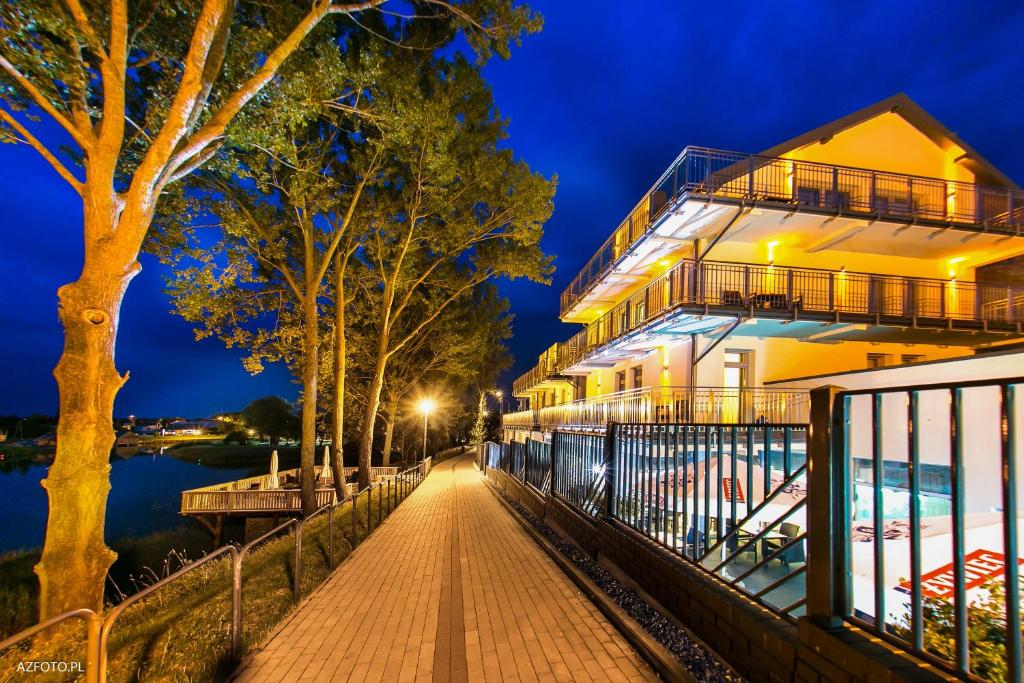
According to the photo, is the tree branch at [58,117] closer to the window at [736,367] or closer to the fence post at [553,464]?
the fence post at [553,464]

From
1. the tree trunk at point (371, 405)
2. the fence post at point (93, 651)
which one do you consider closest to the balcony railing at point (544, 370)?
the tree trunk at point (371, 405)

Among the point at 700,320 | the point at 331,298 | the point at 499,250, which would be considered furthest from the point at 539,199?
the point at 331,298

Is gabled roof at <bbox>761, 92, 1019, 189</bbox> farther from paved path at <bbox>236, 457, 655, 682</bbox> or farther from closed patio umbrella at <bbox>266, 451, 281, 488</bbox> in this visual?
closed patio umbrella at <bbox>266, 451, 281, 488</bbox>

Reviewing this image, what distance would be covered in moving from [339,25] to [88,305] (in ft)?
31.1

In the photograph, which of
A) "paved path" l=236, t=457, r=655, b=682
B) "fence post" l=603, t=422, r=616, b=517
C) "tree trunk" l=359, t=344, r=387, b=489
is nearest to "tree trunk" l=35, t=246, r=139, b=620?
"paved path" l=236, t=457, r=655, b=682

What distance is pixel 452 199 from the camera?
612 inches

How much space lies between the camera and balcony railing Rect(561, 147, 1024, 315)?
44.5ft

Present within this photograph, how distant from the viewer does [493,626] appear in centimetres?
482

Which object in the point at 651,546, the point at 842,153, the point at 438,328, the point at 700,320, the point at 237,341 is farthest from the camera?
the point at 438,328

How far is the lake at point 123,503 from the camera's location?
23.3m

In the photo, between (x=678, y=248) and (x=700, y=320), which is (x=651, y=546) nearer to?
(x=700, y=320)

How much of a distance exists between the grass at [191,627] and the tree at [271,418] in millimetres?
66062

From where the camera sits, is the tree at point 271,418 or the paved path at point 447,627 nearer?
the paved path at point 447,627

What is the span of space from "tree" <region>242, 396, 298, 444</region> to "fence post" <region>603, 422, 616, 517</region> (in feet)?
226
